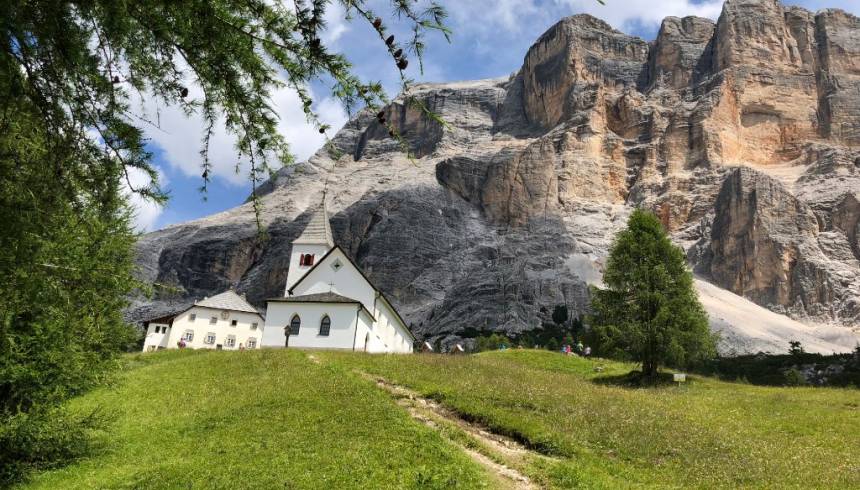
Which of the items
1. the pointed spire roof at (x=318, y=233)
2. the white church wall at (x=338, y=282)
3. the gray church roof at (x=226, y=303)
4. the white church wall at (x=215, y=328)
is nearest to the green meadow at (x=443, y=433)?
the white church wall at (x=338, y=282)

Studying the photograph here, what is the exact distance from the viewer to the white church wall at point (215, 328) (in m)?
62.5

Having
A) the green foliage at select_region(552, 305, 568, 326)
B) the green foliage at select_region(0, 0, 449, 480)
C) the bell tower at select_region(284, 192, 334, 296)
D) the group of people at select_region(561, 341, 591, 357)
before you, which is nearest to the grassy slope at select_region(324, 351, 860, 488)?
the green foliage at select_region(0, 0, 449, 480)

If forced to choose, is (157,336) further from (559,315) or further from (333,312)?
(559,315)

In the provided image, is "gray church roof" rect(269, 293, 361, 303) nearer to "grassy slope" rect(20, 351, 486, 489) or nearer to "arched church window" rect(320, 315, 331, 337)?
"arched church window" rect(320, 315, 331, 337)

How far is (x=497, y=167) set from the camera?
130375mm

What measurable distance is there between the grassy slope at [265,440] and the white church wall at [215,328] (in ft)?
139

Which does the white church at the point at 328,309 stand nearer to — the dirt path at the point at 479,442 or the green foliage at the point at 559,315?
the dirt path at the point at 479,442

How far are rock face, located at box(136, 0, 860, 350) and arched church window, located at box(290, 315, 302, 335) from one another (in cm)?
5020

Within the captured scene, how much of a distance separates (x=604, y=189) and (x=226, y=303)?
88.6m

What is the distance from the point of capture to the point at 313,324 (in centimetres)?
3697

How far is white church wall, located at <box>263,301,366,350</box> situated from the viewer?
119 ft

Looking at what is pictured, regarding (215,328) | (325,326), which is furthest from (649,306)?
(215,328)

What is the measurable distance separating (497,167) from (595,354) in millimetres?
78353

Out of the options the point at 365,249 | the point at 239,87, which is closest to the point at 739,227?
the point at 365,249
